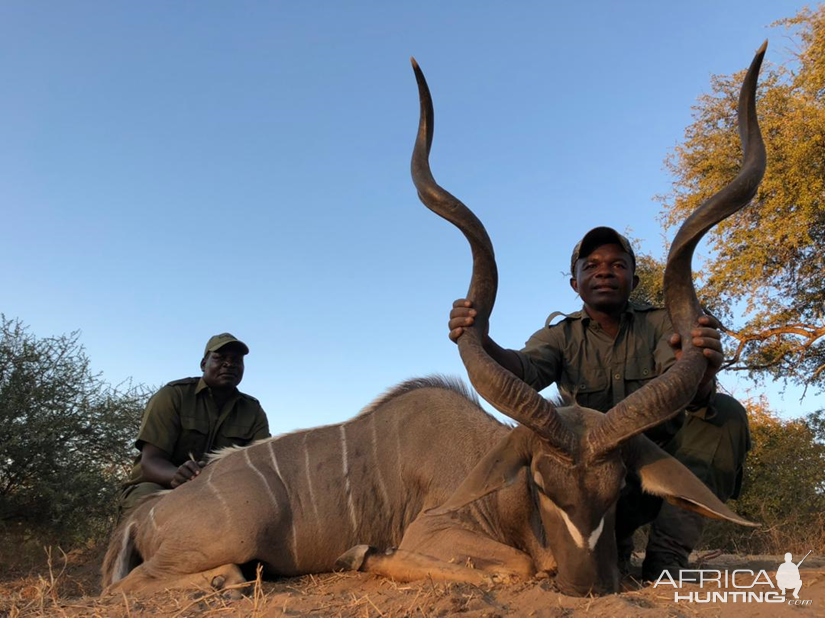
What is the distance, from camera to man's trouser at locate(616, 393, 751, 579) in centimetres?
343

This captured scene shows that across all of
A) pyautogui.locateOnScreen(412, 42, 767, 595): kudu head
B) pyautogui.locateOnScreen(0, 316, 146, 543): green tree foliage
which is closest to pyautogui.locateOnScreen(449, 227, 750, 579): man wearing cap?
pyautogui.locateOnScreen(412, 42, 767, 595): kudu head

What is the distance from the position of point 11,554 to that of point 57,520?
60 centimetres

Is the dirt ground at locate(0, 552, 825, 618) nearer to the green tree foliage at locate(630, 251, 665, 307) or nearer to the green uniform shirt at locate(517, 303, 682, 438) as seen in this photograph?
the green uniform shirt at locate(517, 303, 682, 438)

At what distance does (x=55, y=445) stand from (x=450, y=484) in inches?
269

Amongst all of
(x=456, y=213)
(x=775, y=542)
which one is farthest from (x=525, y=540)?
(x=775, y=542)

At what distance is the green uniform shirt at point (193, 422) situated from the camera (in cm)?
511

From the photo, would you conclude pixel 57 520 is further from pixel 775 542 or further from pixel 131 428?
pixel 775 542

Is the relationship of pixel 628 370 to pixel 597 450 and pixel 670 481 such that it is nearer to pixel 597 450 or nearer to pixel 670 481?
pixel 670 481

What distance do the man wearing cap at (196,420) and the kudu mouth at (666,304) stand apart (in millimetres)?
2497

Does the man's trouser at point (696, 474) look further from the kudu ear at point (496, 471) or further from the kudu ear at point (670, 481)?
the kudu ear at point (496, 471)

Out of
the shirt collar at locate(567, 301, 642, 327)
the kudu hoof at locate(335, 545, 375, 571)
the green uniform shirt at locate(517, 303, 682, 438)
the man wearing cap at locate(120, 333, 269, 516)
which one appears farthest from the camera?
the man wearing cap at locate(120, 333, 269, 516)

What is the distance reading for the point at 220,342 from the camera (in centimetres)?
551

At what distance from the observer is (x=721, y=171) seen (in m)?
10.7

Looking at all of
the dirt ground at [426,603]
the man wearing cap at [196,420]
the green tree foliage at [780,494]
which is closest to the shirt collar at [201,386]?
the man wearing cap at [196,420]
